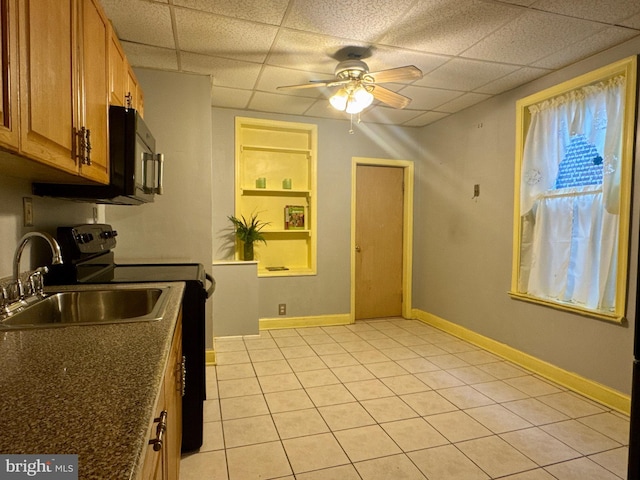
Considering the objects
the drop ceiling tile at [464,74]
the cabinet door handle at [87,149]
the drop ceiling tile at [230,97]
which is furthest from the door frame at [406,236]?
the cabinet door handle at [87,149]

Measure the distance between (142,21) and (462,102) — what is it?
294 centimetres

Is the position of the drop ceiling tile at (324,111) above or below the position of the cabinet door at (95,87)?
above

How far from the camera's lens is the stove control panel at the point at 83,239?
181 centimetres

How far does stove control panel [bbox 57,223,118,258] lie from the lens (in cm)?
181

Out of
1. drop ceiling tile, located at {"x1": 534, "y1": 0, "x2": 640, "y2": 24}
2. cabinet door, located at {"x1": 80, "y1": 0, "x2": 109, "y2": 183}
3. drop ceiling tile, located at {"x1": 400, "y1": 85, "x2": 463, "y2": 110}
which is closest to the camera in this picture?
cabinet door, located at {"x1": 80, "y1": 0, "x2": 109, "y2": 183}

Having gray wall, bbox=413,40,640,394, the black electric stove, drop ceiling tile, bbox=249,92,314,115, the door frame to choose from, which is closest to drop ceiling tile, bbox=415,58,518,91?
gray wall, bbox=413,40,640,394

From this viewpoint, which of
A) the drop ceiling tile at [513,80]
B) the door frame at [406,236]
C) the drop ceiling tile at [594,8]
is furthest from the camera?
the door frame at [406,236]

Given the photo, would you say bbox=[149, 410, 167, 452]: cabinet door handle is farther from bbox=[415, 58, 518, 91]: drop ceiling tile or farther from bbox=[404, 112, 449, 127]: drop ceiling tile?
bbox=[404, 112, 449, 127]: drop ceiling tile

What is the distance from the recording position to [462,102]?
11.9ft

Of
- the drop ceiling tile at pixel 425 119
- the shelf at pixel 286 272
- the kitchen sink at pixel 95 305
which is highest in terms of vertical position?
the drop ceiling tile at pixel 425 119

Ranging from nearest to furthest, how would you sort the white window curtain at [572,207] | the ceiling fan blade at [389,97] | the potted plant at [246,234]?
the white window curtain at [572,207] < the ceiling fan blade at [389,97] < the potted plant at [246,234]

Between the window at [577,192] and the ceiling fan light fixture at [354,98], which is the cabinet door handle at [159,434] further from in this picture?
the window at [577,192]

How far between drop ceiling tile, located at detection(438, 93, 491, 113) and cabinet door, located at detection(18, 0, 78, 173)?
324 centimetres

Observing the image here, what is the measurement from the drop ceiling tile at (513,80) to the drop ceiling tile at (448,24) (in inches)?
28.3
